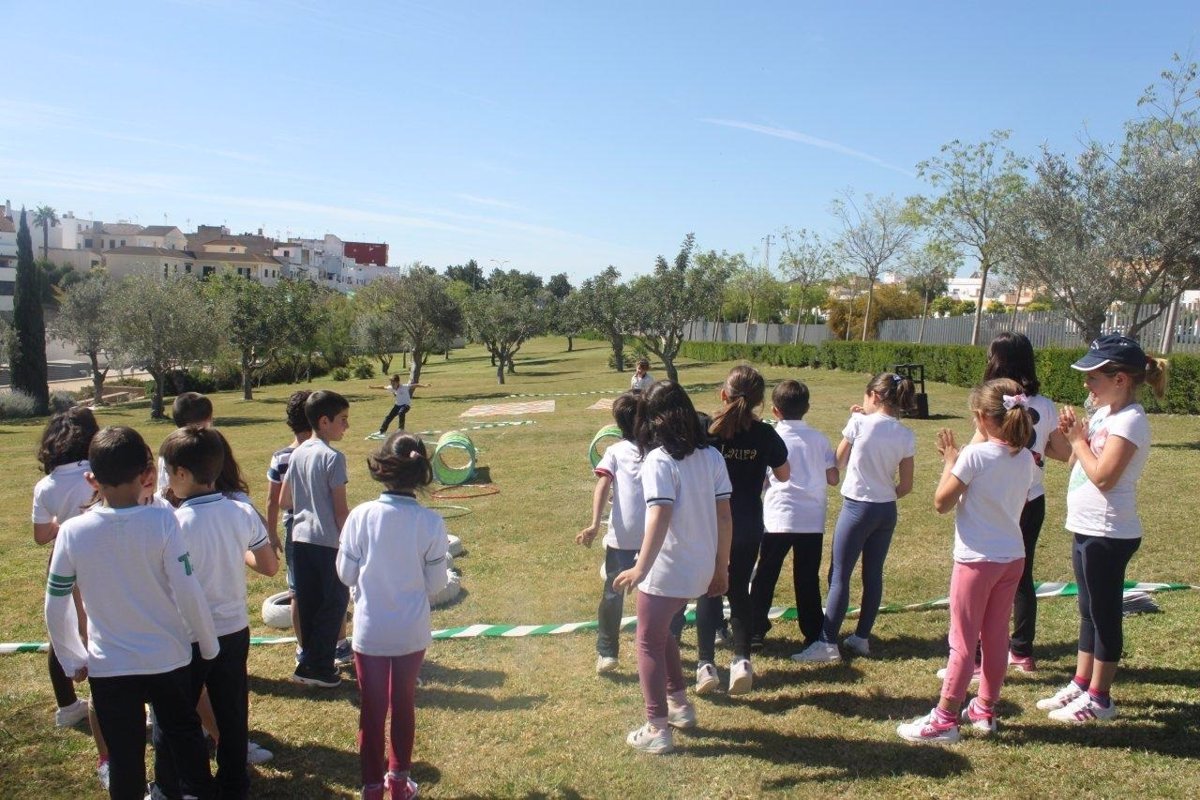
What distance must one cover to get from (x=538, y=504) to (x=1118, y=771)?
800 cm

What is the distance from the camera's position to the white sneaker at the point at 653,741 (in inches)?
163

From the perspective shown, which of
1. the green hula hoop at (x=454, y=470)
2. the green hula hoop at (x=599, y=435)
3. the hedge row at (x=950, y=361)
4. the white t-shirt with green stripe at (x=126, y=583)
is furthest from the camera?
the hedge row at (x=950, y=361)

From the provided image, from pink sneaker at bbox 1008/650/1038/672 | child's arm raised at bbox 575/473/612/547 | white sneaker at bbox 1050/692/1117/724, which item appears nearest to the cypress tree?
child's arm raised at bbox 575/473/612/547

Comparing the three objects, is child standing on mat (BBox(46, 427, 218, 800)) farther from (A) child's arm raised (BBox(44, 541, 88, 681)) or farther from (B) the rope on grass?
(B) the rope on grass

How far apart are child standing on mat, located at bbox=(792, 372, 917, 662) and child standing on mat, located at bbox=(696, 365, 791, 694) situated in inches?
22.3

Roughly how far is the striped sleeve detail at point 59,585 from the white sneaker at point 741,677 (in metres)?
3.15

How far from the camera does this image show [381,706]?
3.71 meters

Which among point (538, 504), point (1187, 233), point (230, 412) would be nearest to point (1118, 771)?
point (538, 504)

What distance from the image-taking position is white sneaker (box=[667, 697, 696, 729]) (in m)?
4.39

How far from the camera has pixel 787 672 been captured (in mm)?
5129

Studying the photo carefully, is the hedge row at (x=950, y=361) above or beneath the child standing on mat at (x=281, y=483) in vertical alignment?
above

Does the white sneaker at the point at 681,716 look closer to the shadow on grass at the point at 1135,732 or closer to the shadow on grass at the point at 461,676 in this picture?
the shadow on grass at the point at 461,676

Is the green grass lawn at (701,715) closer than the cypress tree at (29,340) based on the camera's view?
Yes

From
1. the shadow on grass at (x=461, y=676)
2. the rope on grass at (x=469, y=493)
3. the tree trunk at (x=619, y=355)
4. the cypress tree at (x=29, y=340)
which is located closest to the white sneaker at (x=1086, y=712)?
the shadow on grass at (x=461, y=676)
